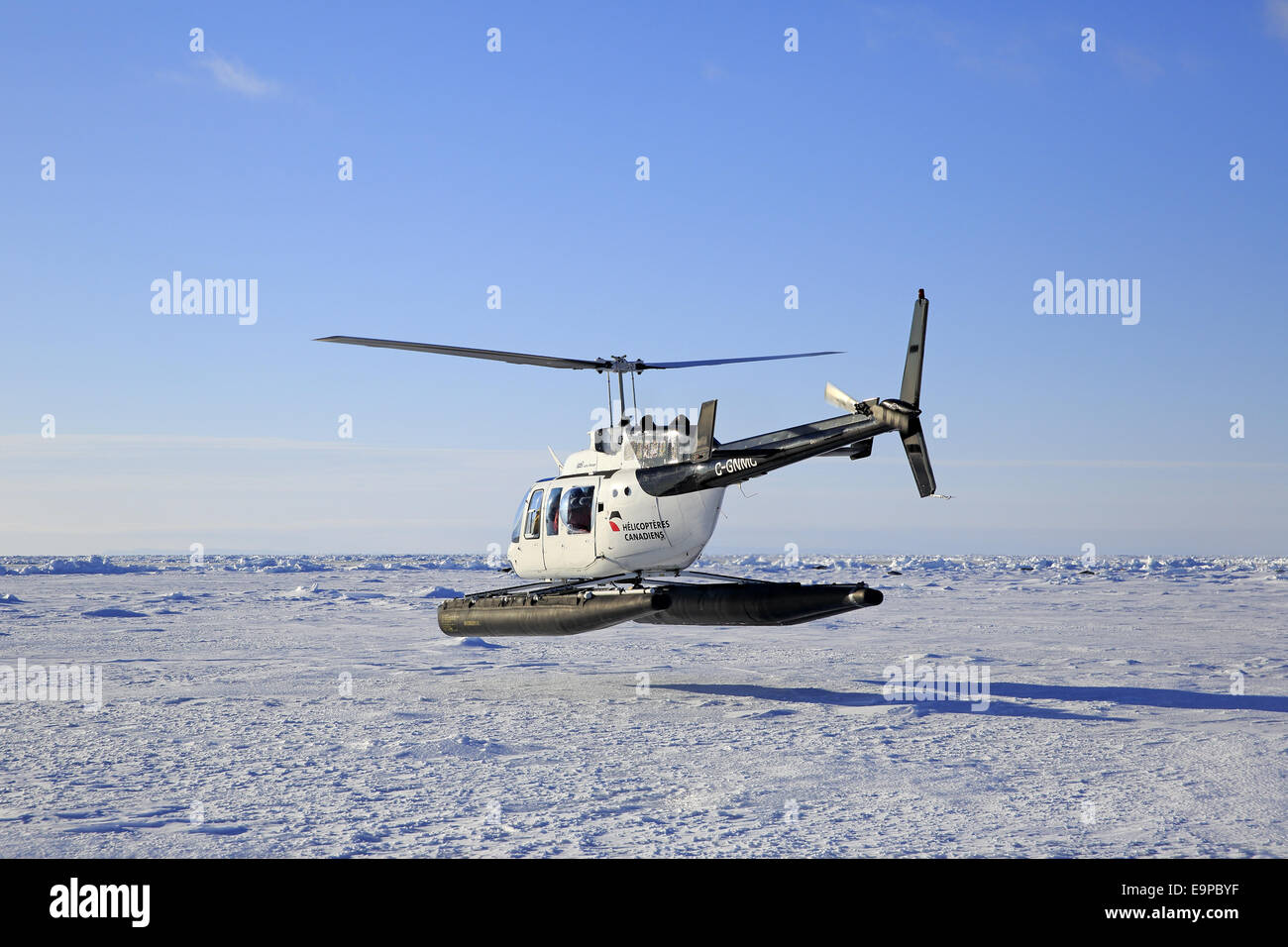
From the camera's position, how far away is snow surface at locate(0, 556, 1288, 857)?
7684 millimetres

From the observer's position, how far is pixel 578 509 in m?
16.2

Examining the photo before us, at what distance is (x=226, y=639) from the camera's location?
78.5 ft

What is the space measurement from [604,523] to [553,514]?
1.34 metres

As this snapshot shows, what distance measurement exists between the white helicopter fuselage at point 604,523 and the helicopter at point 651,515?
0.02 m

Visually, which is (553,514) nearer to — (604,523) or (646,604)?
(604,523)

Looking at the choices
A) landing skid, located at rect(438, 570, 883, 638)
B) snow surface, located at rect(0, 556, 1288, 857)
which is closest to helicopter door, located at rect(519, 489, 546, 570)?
landing skid, located at rect(438, 570, 883, 638)

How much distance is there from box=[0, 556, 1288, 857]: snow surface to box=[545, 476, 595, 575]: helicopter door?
2129mm

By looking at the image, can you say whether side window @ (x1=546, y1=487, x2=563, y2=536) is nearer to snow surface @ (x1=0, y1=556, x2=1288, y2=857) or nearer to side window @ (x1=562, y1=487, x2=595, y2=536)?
side window @ (x1=562, y1=487, x2=595, y2=536)

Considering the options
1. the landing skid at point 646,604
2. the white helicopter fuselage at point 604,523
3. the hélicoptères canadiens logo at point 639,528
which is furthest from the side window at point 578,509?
the landing skid at point 646,604

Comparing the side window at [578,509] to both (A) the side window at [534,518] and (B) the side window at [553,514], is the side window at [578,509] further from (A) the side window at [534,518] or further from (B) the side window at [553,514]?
(A) the side window at [534,518]

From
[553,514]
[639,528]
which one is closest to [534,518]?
[553,514]

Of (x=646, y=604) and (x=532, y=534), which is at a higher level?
(x=532, y=534)
